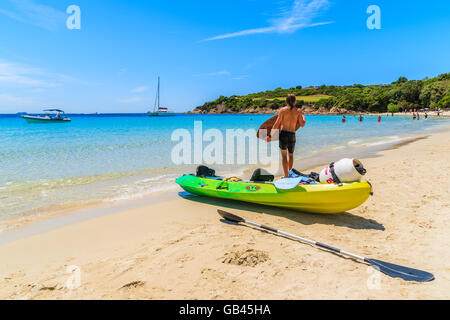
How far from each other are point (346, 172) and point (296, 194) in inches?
40.5

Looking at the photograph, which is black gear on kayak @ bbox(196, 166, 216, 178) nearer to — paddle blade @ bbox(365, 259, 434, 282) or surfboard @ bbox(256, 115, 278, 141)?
surfboard @ bbox(256, 115, 278, 141)

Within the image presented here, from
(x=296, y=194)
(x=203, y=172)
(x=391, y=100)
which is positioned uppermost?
(x=391, y=100)

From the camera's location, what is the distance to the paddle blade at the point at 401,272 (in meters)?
2.90

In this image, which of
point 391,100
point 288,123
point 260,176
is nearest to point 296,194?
point 260,176

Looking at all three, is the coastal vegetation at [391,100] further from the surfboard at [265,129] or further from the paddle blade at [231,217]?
the paddle blade at [231,217]

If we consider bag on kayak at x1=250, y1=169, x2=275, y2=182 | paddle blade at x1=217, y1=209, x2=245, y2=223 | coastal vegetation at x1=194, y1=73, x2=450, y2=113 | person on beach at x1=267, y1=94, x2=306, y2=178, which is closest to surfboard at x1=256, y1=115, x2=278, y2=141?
person on beach at x1=267, y1=94, x2=306, y2=178

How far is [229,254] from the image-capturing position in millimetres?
3572

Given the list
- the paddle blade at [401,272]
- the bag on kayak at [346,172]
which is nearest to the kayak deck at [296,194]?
the bag on kayak at [346,172]

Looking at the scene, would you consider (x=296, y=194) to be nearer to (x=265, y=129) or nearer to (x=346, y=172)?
(x=346, y=172)

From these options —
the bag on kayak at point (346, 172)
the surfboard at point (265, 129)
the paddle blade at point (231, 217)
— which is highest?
the surfboard at point (265, 129)

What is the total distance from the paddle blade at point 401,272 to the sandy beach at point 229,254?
0.08 m
